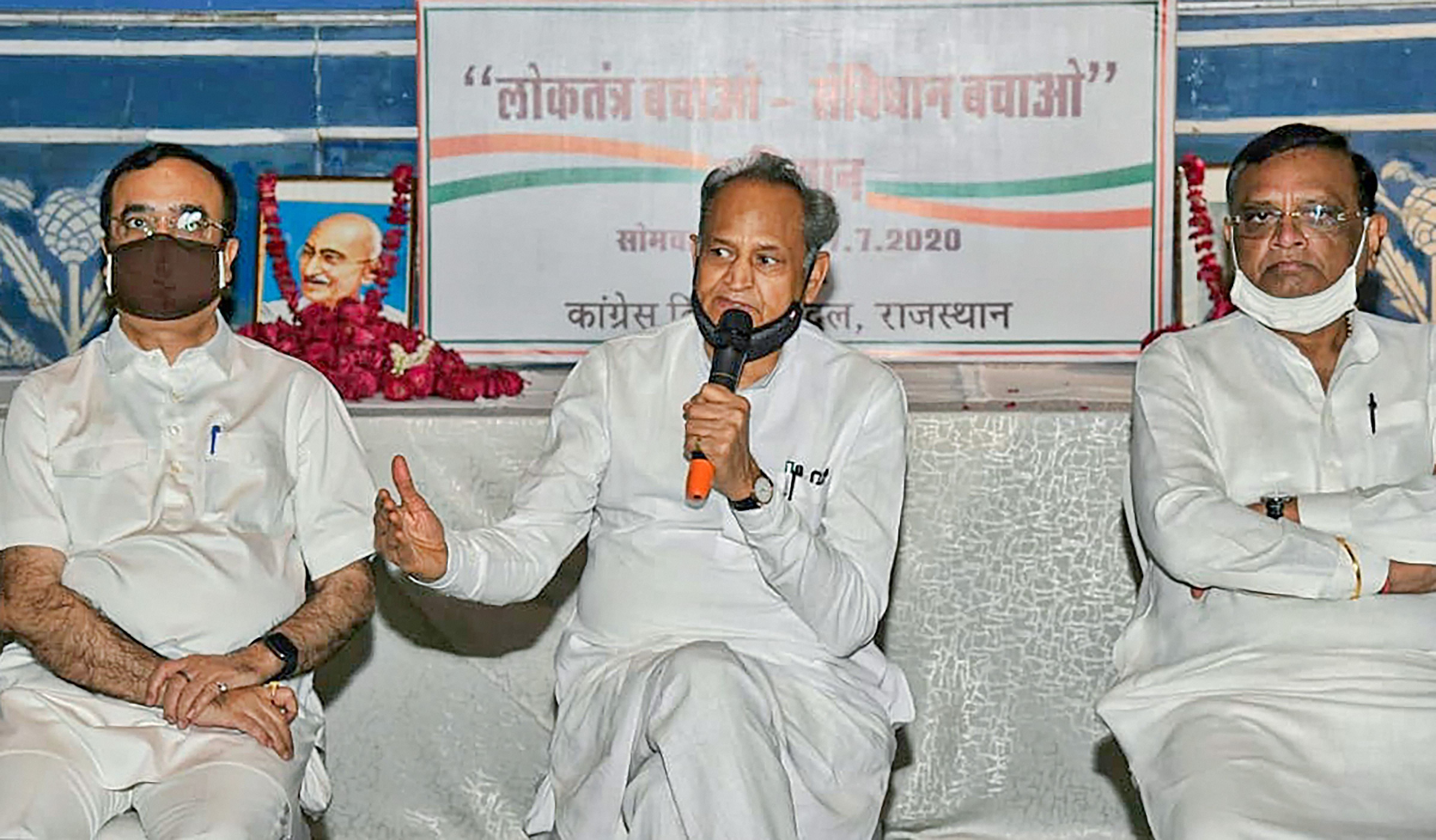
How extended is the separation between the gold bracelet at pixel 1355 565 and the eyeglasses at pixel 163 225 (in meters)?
2.12

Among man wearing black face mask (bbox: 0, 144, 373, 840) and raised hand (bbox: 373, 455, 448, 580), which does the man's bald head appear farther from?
raised hand (bbox: 373, 455, 448, 580)

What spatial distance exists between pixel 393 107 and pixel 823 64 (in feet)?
4.08

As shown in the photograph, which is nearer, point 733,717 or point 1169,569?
point 733,717

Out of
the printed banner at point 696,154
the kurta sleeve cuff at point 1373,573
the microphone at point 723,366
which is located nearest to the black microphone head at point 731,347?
the microphone at point 723,366

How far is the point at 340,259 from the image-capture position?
222 inches

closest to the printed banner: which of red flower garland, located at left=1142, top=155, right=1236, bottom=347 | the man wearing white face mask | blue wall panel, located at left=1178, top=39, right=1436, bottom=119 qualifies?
red flower garland, located at left=1142, top=155, right=1236, bottom=347

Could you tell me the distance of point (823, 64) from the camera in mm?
5535

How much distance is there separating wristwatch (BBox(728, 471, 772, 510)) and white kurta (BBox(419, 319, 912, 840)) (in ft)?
0.19

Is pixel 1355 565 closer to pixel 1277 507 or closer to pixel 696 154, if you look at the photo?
pixel 1277 507

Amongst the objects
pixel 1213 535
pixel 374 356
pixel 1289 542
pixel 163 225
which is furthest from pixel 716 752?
pixel 374 356

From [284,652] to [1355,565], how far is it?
1.88 metres

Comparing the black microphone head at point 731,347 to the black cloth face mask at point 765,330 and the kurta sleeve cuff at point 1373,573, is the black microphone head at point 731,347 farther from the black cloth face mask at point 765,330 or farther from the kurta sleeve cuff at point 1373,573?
the kurta sleeve cuff at point 1373,573

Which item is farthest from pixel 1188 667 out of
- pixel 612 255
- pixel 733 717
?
pixel 612 255

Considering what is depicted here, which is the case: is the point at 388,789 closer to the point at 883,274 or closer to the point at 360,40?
the point at 883,274
